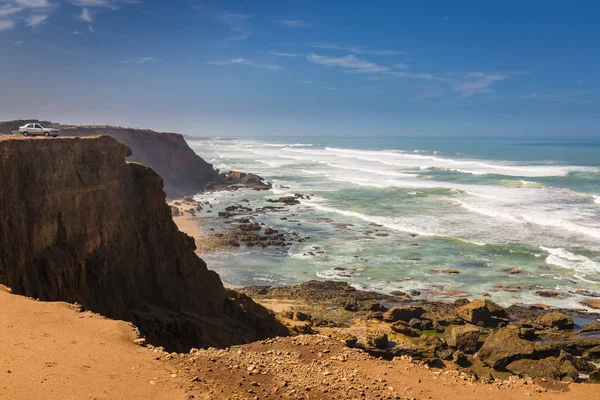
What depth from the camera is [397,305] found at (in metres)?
30.8

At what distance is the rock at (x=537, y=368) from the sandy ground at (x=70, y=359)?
626 inches

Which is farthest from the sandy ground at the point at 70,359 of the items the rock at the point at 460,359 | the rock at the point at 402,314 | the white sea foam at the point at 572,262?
the white sea foam at the point at 572,262

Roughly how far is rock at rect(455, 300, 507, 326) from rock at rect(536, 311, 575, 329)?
6.79 feet

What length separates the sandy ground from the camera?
1006cm

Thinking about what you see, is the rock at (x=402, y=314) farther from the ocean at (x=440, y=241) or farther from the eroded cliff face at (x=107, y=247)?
the eroded cliff face at (x=107, y=247)

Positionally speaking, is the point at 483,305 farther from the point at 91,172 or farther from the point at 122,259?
the point at 91,172

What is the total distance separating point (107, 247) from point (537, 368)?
18291 mm

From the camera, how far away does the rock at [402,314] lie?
2817 cm

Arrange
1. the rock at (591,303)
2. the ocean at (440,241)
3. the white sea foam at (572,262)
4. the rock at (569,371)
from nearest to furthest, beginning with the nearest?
1. the rock at (569,371)
2. the rock at (591,303)
3. the ocean at (440,241)
4. the white sea foam at (572,262)

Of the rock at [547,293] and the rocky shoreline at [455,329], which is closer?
the rocky shoreline at [455,329]

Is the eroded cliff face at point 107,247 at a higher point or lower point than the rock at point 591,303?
higher

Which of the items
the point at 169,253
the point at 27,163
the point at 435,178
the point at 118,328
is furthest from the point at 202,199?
the point at 118,328

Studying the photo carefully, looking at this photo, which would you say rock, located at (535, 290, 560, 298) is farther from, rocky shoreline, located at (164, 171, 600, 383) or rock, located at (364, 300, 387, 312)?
rock, located at (364, 300, 387, 312)

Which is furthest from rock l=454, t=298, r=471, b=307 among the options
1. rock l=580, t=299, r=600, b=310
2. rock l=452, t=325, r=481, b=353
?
rock l=580, t=299, r=600, b=310
